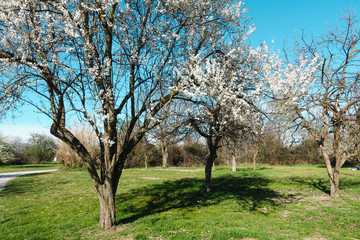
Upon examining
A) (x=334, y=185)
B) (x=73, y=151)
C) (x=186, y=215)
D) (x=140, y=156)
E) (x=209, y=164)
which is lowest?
(x=186, y=215)

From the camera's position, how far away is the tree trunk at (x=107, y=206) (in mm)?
5469

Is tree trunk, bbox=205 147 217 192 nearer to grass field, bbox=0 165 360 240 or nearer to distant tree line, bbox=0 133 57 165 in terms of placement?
grass field, bbox=0 165 360 240

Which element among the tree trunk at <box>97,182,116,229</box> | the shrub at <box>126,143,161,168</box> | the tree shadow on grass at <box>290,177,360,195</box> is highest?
the shrub at <box>126,143,161,168</box>

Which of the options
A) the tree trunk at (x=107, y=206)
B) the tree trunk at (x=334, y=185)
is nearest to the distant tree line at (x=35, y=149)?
the tree trunk at (x=107, y=206)

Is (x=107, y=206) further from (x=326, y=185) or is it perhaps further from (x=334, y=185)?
(x=326, y=185)

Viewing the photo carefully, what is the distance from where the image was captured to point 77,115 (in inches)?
209

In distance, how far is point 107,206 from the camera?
5500 mm

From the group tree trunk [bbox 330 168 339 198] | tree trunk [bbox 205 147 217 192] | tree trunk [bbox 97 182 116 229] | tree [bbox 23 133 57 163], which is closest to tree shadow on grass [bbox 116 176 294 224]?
tree trunk [bbox 205 147 217 192]

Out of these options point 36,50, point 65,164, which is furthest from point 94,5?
point 65,164

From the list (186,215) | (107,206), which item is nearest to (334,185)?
(186,215)

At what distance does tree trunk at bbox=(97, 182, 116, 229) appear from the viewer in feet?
17.9

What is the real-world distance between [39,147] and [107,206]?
117 feet

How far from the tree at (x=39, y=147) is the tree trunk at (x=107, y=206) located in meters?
32.7

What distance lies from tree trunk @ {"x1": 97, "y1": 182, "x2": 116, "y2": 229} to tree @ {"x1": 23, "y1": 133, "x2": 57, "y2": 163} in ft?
107
